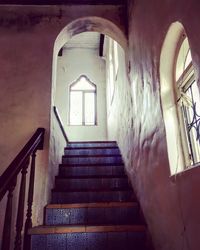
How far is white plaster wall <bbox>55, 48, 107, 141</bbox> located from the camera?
21.6 ft

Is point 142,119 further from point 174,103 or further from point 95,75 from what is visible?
point 95,75

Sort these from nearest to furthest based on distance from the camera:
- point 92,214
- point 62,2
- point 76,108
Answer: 1. point 92,214
2. point 62,2
3. point 76,108

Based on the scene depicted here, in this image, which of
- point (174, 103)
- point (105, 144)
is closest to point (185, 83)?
point (174, 103)

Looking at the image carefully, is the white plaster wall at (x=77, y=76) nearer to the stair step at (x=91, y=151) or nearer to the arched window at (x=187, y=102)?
the stair step at (x=91, y=151)

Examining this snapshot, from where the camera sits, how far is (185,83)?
1.62 m

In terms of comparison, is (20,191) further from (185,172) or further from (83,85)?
(83,85)

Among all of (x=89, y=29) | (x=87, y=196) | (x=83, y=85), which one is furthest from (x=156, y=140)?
(x=83, y=85)

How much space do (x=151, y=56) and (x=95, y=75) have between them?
207 inches

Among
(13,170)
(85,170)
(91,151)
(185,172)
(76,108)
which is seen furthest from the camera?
(76,108)

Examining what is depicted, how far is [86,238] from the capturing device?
6.55 ft

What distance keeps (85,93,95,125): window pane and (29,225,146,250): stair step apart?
481cm

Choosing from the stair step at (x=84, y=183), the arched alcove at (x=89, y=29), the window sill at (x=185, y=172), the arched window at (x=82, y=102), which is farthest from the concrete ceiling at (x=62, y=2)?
the arched window at (x=82, y=102)

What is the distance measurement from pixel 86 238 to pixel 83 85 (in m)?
5.49

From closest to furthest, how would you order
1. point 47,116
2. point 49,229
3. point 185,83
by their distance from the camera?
point 185,83, point 49,229, point 47,116
